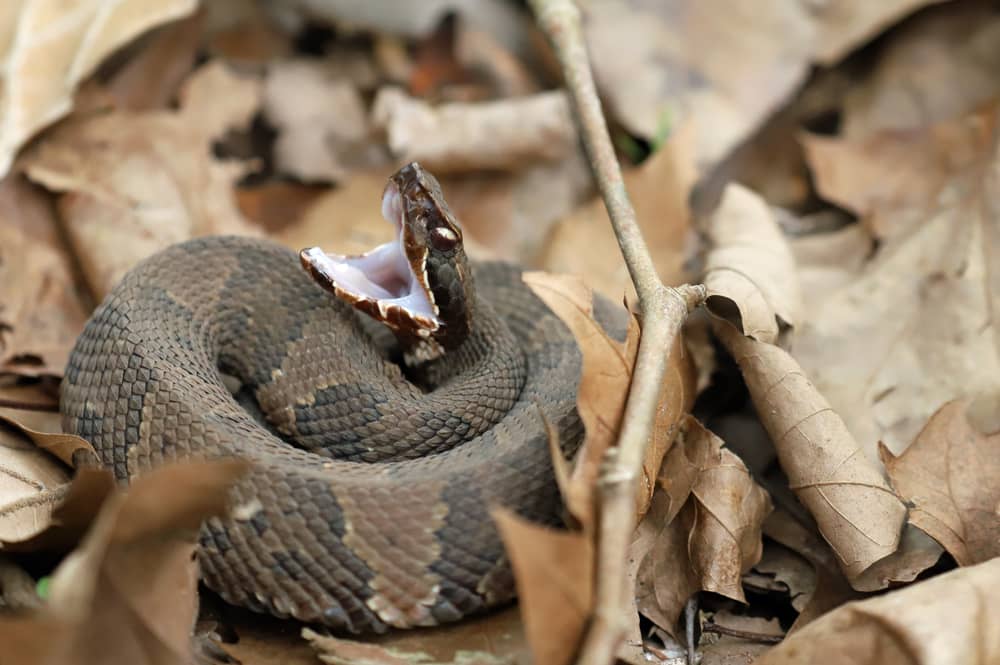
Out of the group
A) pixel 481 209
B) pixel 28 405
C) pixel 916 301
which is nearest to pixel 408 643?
pixel 28 405

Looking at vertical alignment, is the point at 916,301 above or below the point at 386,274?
below

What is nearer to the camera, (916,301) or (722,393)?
(722,393)

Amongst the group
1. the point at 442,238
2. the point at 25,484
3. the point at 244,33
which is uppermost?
the point at 244,33

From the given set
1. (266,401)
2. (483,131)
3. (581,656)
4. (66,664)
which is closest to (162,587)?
(66,664)

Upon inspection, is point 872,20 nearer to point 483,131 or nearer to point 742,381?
point 483,131

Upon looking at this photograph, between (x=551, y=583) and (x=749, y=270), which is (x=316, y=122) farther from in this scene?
(x=551, y=583)

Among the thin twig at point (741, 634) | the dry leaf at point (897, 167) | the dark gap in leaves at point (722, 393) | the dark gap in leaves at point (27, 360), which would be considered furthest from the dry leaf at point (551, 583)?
the dry leaf at point (897, 167)

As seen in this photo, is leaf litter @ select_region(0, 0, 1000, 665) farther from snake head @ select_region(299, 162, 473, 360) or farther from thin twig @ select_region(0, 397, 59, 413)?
snake head @ select_region(299, 162, 473, 360)

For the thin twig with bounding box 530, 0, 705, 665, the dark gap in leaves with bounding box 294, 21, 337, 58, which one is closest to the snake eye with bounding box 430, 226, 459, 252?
the thin twig with bounding box 530, 0, 705, 665
